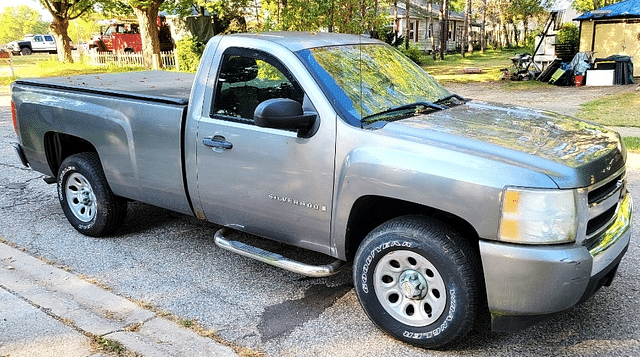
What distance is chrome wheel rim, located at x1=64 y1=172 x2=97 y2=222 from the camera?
17.2 feet

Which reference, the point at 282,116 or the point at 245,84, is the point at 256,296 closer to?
the point at 282,116

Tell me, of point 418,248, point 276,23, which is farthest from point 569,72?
point 418,248

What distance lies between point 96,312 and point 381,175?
217 cm

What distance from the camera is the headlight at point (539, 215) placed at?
2.89 meters

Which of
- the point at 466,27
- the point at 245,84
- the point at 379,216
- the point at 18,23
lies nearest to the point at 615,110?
the point at 379,216

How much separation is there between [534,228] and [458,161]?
0.52 m

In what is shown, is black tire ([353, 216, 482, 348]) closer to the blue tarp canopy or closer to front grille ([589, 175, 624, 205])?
front grille ([589, 175, 624, 205])

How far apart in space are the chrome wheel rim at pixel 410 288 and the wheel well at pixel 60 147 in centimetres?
334

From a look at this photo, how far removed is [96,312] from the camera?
3854mm

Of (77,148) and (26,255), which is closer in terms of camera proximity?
(26,255)

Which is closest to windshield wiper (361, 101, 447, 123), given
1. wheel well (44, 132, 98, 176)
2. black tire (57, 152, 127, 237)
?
black tire (57, 152, 127, 237)

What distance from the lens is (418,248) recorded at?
10.5ft

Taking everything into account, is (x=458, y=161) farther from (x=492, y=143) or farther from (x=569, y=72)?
(x=569, y=72)

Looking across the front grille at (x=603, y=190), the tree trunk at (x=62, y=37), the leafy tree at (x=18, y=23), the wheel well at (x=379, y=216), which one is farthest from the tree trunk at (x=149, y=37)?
the leafy tree at (x=18, y=23)
